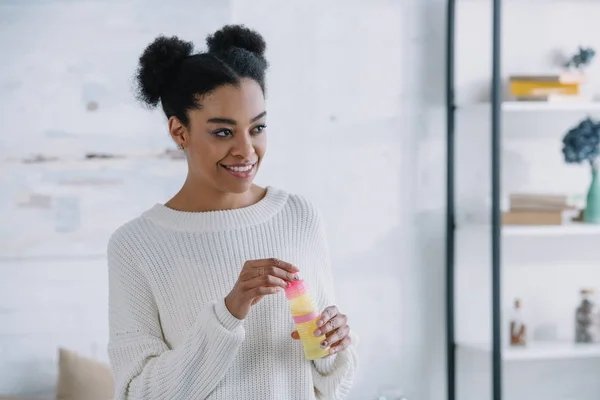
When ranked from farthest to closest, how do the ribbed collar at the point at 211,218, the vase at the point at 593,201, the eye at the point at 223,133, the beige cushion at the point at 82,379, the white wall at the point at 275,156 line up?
the vase at the point at 593,201
the white wall at the point at 275,156
the beige cushion at the point at 82,379
the ribbed collar at the point at 211,218
the eye at the point at 223,133

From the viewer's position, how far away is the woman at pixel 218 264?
1.30 meters

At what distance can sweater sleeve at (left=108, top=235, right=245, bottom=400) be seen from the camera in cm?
129

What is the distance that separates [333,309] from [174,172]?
5.04 ft

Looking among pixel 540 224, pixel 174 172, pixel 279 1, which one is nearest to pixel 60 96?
pixel 174 172

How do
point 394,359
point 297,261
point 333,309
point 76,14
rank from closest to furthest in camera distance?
point 333,309 → point 297,261 → point 76,14 → point 394,359

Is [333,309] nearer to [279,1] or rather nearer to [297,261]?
[297,261]

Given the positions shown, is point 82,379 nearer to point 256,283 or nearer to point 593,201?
point 256,283

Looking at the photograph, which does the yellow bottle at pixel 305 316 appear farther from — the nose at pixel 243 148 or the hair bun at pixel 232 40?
the hair bun at pixel 232 40

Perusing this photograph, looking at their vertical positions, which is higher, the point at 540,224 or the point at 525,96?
the point at 525,96

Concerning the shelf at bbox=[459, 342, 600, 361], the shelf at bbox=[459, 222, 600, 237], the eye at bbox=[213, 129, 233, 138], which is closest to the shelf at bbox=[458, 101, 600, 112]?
the shelf at bbox=[459, 222, 600, 237]

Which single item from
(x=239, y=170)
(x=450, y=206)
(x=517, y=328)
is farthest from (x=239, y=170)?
(x=517, y=328)

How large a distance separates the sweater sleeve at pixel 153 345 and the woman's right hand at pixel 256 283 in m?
0.02

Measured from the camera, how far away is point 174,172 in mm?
2783

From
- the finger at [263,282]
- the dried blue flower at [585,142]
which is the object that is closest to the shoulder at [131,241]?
the finger at [263,282]
